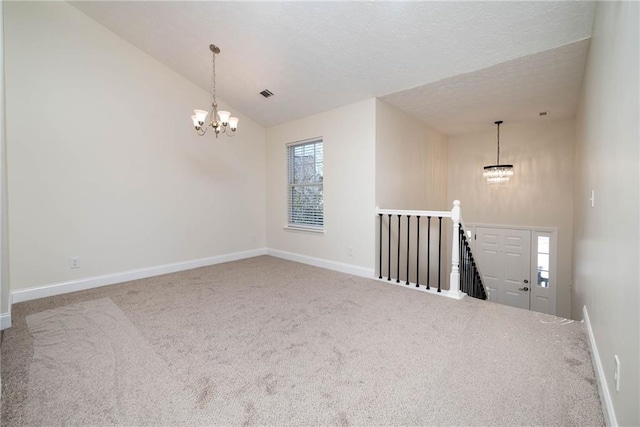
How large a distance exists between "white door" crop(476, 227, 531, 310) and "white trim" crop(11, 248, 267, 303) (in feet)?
15.6

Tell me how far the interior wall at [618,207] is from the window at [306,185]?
3220mm

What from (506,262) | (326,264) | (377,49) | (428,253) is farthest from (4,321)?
(506,262)

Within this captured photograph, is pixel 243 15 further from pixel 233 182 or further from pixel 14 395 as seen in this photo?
pixel 14 395

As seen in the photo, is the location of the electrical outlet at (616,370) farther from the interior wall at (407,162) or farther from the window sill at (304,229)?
the window sill at (304,229)

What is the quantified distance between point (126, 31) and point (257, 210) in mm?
3050

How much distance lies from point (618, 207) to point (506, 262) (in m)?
4.64

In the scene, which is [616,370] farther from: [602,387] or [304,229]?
[304,229]

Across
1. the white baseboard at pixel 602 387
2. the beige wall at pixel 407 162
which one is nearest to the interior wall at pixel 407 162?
the beige wall at pixel 407 162

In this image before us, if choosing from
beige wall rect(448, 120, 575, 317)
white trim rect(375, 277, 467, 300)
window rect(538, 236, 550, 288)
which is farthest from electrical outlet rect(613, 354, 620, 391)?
window rect(538, 236, 550, 288)

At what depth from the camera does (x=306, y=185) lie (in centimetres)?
479

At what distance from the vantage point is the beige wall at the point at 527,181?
4.76m

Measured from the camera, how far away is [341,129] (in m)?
4.17

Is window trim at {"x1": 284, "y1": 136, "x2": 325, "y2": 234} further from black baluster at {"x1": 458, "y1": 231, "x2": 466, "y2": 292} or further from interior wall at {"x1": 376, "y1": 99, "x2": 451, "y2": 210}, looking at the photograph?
black baluster at {"x1": 458, "y1": 231, "x2": 466, "y2": 292}

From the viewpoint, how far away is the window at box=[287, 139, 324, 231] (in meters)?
4.63
